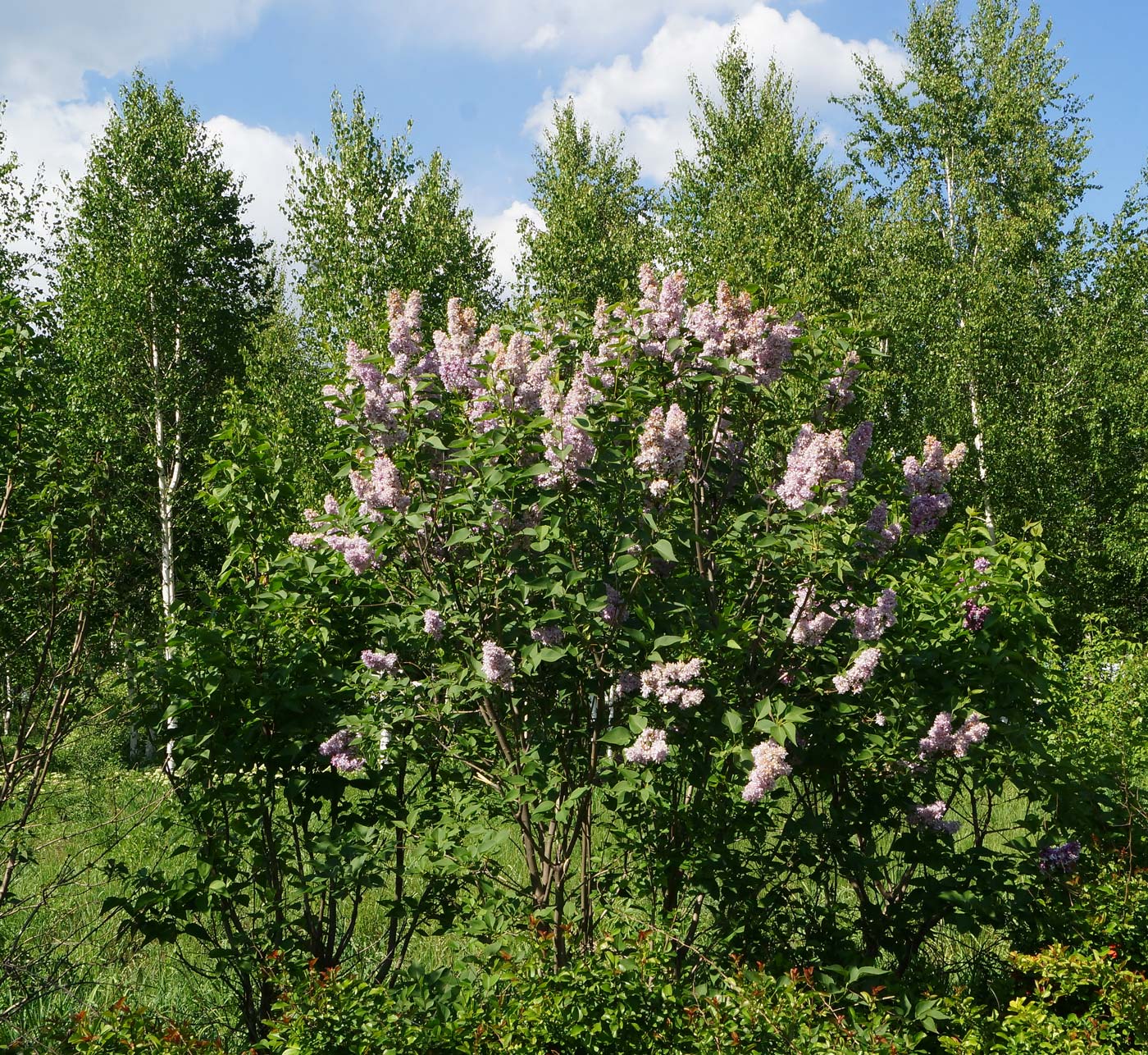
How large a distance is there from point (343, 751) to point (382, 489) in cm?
86

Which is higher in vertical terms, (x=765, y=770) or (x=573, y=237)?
(x=573, y=237)

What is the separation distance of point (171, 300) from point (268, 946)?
15923 mm

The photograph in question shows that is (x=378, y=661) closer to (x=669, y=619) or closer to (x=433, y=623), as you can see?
(x=433, y=623)

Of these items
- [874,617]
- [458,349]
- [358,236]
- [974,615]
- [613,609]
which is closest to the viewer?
[613,609]

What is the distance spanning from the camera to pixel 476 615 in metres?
3.20

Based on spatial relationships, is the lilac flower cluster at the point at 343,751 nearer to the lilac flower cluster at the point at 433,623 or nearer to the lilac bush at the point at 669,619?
the lilac bush at the point at 669,619

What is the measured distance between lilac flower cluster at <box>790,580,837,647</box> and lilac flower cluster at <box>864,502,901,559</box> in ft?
0.81

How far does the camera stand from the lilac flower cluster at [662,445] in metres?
2.93

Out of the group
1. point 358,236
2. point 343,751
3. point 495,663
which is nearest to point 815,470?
point 495,663

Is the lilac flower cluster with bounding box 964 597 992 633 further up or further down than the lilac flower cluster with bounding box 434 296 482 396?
further down

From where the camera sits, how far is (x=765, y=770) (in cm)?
271

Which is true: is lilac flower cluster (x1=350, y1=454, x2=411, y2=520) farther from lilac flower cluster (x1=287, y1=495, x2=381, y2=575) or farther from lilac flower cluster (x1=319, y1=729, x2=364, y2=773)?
lilac flower cluster (x1=319, y1=729, x2=364, y2=773)

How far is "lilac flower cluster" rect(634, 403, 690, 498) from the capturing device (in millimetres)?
2934

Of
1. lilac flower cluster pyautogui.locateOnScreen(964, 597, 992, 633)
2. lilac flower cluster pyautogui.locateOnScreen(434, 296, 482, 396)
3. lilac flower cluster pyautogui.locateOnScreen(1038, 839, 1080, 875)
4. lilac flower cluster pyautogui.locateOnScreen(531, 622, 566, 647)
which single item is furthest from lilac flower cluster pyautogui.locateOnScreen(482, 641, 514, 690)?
lilac flower cluster pyautogui.locateOnScreen(1038, 839, 1080, 875)
